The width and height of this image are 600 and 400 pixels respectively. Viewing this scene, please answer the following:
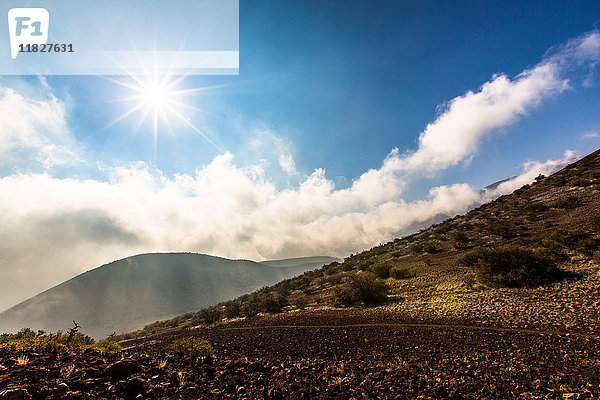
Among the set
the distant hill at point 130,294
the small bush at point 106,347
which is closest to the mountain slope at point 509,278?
the small bush at point 106,347

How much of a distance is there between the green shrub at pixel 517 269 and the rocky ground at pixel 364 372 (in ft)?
19.6

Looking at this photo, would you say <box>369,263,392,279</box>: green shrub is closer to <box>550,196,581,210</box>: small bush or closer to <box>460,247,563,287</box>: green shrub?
<box>460,247,563,287</box>: green shrub

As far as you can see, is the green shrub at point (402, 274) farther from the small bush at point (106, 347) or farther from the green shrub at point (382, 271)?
the small bush at point (106, 347)

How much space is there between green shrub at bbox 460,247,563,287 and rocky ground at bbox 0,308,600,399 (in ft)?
19.6

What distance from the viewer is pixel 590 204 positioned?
2198cm

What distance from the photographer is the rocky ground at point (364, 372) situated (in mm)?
4875

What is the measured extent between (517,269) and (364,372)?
13694 mm

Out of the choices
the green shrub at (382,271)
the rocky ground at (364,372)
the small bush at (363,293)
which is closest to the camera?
the rocky ground at (364,372)

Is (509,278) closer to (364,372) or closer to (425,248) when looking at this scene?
(364,372)

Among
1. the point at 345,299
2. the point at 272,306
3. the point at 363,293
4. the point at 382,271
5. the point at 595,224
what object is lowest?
the point at 272,306

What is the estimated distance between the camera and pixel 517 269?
45.0 feet

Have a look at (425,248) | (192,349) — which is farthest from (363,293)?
(425,248)

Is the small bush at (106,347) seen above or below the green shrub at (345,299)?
above

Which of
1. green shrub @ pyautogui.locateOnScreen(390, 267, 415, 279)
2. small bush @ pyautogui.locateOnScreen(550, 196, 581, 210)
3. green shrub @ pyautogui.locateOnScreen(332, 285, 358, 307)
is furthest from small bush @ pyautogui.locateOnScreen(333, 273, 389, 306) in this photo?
small bush @ pyautogui.locateOnScreen(550, 196, 581, 210)
